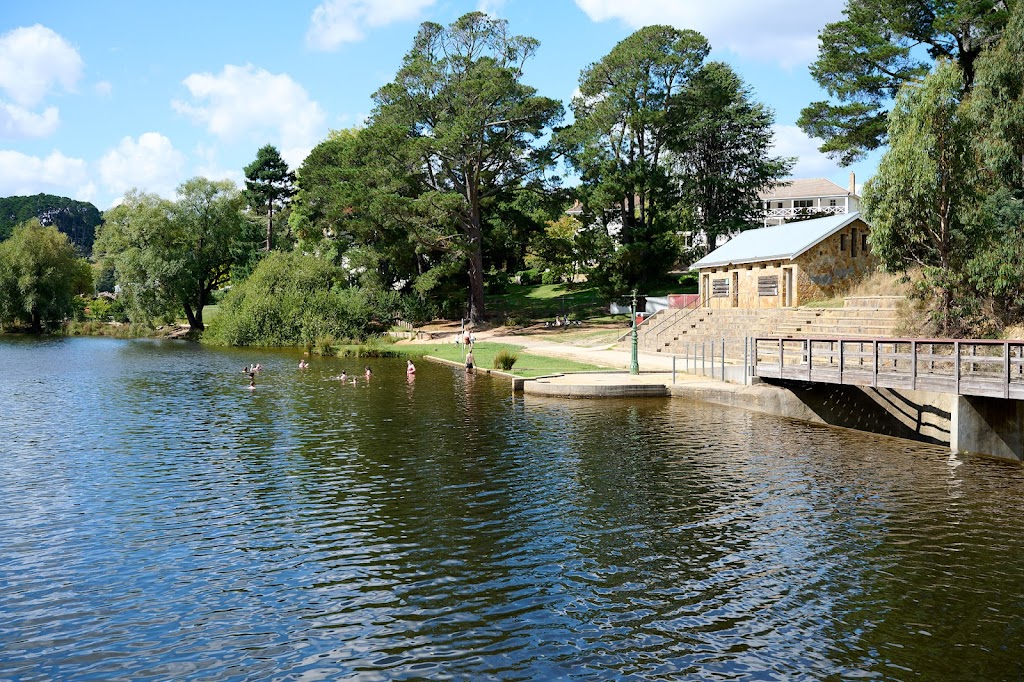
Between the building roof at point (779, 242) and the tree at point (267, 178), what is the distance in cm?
6449

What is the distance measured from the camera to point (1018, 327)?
3325 centimetres

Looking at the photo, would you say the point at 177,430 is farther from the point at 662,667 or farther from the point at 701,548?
the point at 662,667

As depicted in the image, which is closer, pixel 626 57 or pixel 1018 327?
pixel 1018 327

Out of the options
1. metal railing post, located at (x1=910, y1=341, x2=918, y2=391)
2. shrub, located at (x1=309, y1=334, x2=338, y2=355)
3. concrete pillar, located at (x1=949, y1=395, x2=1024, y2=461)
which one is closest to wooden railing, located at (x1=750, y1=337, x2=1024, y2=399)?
metal railing post, located at (x1=910, y1=341, x2=918, y2=391)

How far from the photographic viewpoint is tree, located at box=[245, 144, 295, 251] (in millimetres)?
101625

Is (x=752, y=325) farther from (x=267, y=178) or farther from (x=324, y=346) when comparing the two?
(x=267, y=178)

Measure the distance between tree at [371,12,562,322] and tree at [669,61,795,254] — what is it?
1450 cm

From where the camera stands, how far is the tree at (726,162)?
7156 cm

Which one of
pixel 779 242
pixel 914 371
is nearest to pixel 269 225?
pixel 779 242

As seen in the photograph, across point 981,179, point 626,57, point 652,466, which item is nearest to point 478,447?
point 652,466

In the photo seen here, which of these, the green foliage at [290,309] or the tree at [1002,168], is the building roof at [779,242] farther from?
the green foliage at [290,309]

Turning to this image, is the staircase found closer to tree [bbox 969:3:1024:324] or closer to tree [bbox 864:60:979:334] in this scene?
tree [bbox 864:60:979:334]

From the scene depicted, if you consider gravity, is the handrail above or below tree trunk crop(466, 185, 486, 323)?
below

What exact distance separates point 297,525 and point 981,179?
108ft
